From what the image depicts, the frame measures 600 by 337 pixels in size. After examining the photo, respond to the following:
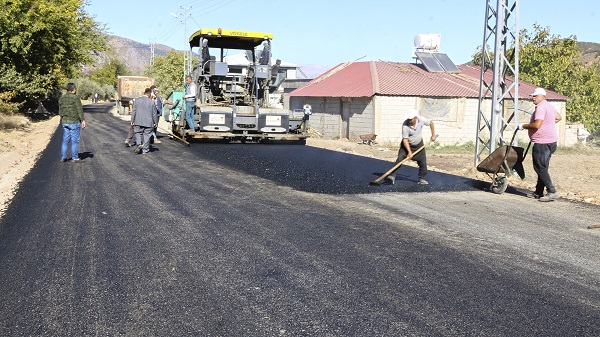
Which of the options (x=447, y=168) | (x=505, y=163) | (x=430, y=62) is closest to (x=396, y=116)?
(x=430, y=62)

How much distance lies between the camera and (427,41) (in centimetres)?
3403

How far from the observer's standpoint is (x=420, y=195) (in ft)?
30.3

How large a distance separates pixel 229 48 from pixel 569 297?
15532 mm

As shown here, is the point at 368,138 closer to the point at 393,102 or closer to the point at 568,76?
the point at 393,102

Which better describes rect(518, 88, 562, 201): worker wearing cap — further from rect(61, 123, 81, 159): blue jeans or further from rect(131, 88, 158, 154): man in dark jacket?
rect(61, 123, 81, 159): blue jeans

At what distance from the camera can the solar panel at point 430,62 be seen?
32562 millimetres

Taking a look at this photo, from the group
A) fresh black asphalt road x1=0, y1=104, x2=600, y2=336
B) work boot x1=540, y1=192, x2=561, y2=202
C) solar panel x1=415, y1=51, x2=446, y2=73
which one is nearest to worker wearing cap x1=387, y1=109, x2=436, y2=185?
fresh black asphalt road x1=0, y1=104, x2=600, y2=336

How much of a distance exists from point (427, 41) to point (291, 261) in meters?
30.8

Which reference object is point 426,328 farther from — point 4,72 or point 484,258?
point 4,72

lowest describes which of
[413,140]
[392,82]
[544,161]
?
[544,161]

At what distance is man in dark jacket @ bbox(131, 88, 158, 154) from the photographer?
14.3 m

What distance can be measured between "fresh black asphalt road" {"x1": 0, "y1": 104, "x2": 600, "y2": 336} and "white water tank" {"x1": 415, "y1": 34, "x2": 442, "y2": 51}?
1014 inches

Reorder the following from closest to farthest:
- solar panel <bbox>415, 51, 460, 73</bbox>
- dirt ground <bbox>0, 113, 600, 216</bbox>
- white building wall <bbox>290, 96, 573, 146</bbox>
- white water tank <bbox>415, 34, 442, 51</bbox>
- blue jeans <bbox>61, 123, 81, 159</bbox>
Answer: dirt ground <bbox>0, 113, 600, 216</bbox> < blue jeans <bbox>61, 123, 81, 159</bbox> < white building wall <bbox>290, 96, 573, 146</bbox> < solar panel <bbox>415, 51, 460, 73</bbox> < white water tank <bbox>415, 34, 442, 51</bbox>

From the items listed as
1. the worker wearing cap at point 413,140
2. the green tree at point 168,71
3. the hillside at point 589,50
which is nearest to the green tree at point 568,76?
the worker wearing cap at point 413,140
